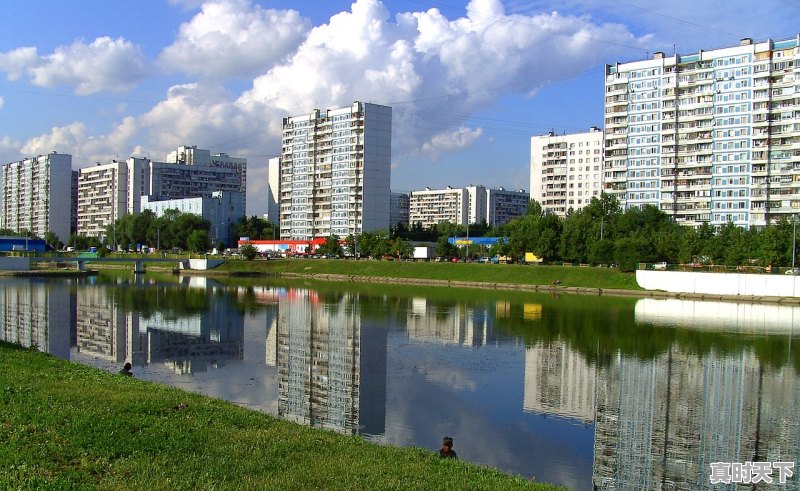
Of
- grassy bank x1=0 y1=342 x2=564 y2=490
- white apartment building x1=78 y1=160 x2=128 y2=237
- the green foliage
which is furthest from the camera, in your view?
white apartment building x1=78 y1=160 x2=128 y2=237

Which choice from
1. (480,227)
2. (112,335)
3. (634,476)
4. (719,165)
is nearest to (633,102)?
(719,165)

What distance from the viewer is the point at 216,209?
150m

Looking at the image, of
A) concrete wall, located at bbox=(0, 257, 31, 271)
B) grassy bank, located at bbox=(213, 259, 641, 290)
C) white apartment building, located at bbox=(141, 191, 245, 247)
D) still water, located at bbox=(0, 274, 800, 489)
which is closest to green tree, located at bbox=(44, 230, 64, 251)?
white apartment building, located at bbox=(141, 191, 245, 247)

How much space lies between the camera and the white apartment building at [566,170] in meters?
132

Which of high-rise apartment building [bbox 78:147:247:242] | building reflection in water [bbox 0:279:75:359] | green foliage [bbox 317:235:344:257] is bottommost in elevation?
building reflection in water [bbox 0:279:75:359]

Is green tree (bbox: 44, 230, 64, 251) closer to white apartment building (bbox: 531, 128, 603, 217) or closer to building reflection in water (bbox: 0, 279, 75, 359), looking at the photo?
building reflection in water (bbox: 0, 279, 75, 359)

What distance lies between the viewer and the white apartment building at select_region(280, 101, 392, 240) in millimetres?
125125

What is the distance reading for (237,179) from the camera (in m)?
181

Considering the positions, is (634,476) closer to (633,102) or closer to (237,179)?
(633,102)

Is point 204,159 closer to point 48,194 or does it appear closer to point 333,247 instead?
point 48,194

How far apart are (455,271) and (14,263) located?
60.4m

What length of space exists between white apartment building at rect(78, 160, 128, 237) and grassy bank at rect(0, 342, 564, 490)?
539ft

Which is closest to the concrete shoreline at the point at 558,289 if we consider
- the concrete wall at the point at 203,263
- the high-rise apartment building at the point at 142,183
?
the concrete wall at the point at 203,263

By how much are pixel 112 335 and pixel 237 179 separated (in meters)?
152
